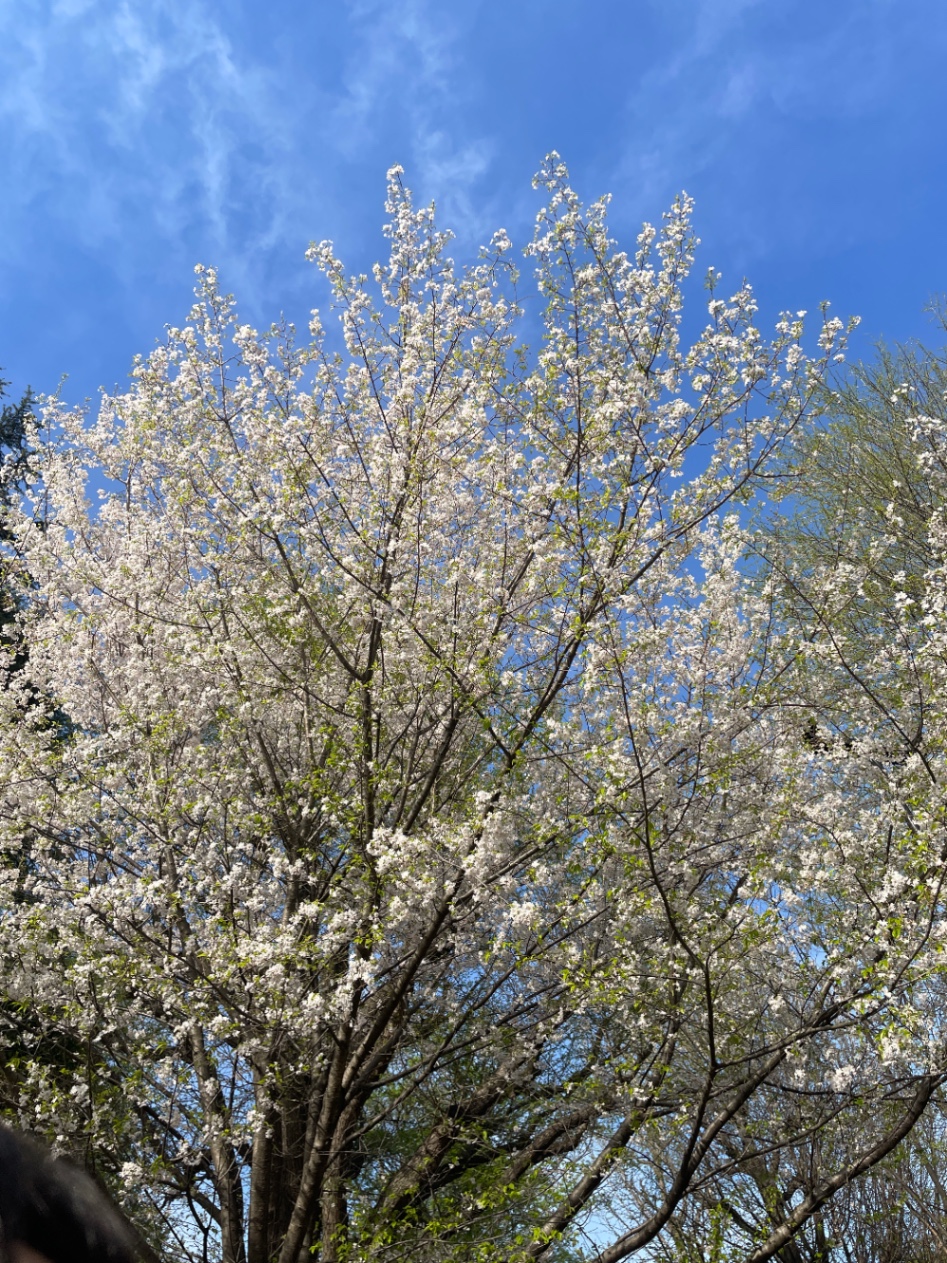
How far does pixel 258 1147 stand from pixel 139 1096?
1067 millimetres

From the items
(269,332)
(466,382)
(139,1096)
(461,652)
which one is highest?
(269,332)

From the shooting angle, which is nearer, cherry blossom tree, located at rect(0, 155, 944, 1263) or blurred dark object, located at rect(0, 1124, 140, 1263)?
blurred dark object, located at rect(0, 1124, 140, 1263)

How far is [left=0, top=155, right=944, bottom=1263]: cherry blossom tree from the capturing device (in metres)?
6.64

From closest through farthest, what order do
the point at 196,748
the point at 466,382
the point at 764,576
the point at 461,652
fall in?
the point at 461,652, the point at 466,382, the point at 196,748, the point at 764,576

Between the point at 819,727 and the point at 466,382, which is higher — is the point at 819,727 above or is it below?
below

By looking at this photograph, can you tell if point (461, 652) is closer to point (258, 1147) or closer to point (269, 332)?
point (269, 332)

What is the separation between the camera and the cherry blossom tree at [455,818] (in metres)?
6.64

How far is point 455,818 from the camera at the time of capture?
7.04 m

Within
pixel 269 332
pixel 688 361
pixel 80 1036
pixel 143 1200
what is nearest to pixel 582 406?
pixel 688 361

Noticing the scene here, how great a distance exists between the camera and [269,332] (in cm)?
814

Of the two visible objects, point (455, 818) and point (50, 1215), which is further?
point (455, 818)

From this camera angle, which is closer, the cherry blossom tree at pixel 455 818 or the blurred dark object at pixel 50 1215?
the blurred dark object at pixel 50 1215

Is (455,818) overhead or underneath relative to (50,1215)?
overhead

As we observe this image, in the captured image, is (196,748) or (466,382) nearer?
(466,382)
